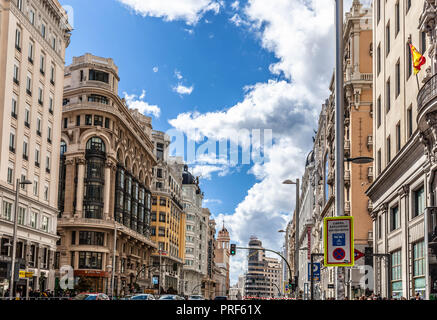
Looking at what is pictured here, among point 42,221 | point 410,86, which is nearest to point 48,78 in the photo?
point 42,221

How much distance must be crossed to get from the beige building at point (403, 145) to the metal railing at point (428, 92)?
3 centimetres

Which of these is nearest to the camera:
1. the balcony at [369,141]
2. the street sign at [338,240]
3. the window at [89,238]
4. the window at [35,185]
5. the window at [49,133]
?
the street sign at [338,240]

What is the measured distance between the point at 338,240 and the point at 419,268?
66.0ft

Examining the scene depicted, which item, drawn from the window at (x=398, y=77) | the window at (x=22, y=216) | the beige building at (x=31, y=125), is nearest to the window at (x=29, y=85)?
the beige building at (x=31, y=125)

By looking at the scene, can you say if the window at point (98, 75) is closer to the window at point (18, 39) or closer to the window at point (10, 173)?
the window at point (18, 39)

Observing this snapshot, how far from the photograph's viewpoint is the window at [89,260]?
95.6 m

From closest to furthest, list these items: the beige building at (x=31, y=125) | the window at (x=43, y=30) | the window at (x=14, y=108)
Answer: the beige building at (x=31, y=125)
the window at (x=14, y=108)
the window at (x=43, y=30)

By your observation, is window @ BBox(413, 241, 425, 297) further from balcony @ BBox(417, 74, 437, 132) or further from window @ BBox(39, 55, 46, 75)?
window @ BBox(39, 55, 46, 75)

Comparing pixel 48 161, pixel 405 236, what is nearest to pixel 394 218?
pixel 405 236

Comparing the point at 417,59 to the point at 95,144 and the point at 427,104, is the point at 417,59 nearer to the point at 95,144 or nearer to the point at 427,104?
the point at 427,104

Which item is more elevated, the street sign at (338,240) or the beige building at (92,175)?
the beige building at (92,175)

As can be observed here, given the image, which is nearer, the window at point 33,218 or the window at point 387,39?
the window at point 387,39

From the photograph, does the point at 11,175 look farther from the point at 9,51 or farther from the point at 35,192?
the point at 9,51
